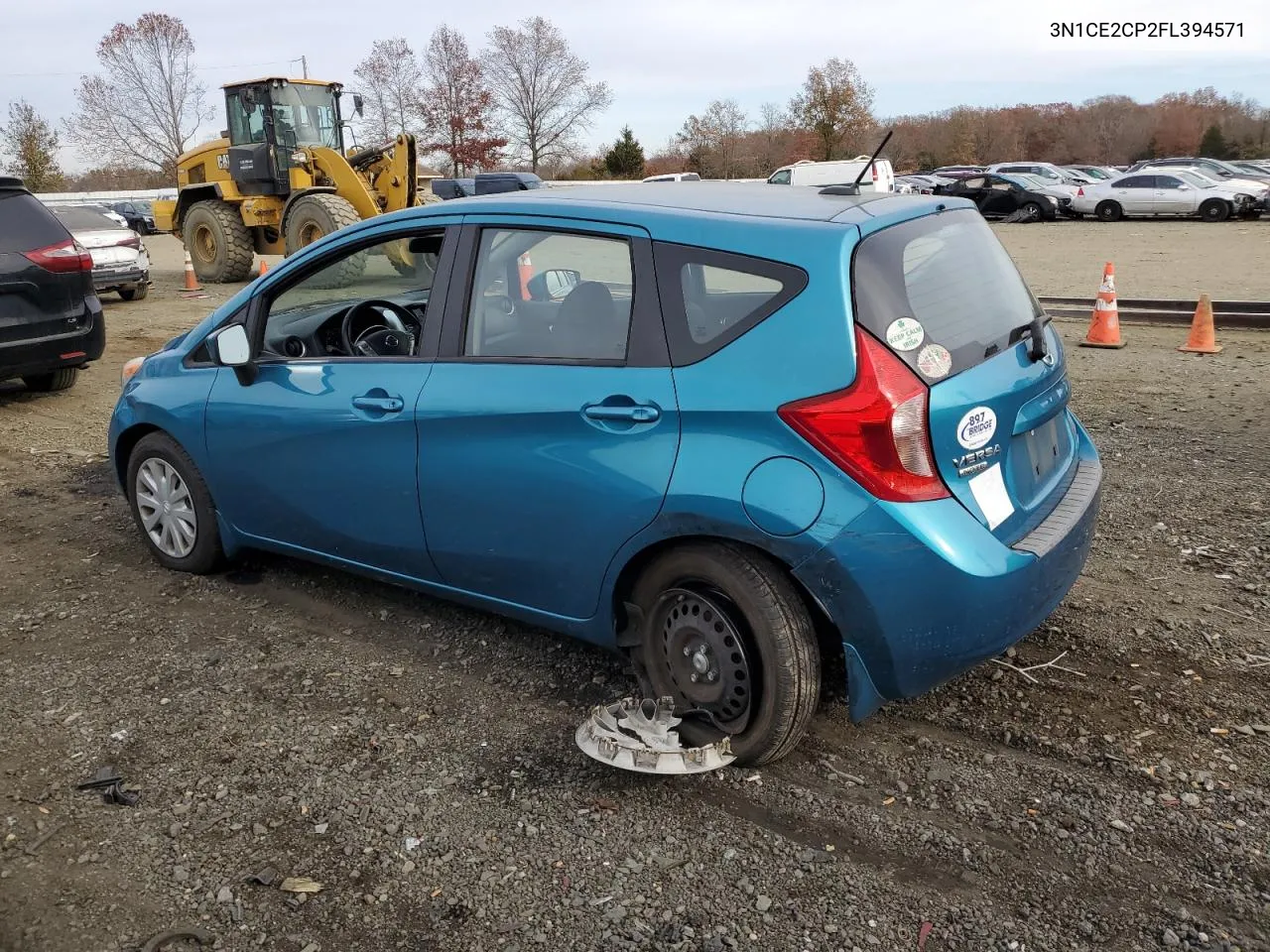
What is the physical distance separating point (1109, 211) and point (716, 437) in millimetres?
30965

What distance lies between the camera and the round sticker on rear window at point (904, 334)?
285 centimetres

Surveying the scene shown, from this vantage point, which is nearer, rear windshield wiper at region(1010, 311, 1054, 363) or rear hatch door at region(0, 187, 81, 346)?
rear windshield wiper at region(1010, 311, 1054, 363)

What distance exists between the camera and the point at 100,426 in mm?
7926

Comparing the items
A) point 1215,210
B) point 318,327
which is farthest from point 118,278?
point 1215,210

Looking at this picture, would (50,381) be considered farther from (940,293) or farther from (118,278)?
(940,293)

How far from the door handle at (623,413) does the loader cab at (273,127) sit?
51.2 ft

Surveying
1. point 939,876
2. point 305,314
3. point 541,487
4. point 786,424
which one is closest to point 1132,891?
point 939,876

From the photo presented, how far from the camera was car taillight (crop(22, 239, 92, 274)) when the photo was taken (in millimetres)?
7675

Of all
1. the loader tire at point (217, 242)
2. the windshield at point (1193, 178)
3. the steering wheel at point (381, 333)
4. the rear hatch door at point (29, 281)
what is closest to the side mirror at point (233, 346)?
the steering wheel at point (381, 333)

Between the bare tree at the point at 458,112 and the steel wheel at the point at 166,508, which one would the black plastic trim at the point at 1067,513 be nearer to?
the steel wheel at the point at 166,508

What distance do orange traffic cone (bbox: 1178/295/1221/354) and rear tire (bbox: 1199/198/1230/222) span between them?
22319 mm

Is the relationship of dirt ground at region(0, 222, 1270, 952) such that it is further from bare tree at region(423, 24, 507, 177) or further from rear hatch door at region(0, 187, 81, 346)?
bare tree at region(423, 24, 507, 177)

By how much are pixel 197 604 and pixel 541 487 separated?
6.73 feet

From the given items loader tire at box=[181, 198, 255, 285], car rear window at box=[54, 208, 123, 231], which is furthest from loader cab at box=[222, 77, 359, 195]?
car rear window at box=[54, 208, 123, 231]
